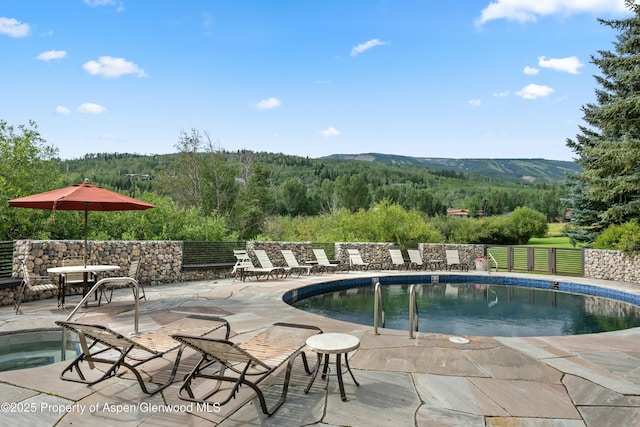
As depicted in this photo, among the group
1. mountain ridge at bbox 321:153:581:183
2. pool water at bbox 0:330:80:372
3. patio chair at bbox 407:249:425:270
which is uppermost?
mountain ridge at bbox 321:153:581:183

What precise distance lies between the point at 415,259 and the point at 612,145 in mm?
7458

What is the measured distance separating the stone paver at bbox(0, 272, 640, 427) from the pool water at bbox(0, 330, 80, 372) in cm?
17

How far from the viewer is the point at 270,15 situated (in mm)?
15547

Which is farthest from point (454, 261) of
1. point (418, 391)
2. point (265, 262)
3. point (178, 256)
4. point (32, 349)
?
point (32, 349)

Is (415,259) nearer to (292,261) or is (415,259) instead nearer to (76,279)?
(292,261)

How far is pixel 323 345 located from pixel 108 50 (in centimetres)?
1751

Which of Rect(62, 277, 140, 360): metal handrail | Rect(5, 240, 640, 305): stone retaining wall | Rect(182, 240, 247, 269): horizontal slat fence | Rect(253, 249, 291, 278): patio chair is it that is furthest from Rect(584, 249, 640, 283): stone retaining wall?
Rect(62, 277, 140, 360): metal handrail

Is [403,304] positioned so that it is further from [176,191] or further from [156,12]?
[176,191]

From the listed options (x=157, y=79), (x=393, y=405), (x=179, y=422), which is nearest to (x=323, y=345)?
(x=393, y=405)

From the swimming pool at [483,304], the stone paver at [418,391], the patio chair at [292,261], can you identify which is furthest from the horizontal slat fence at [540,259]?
the stone paver at [418,391]

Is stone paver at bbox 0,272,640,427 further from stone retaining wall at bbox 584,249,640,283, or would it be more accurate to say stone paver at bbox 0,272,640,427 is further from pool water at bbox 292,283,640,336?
stone retaining wall at bbox 584,249,640,283

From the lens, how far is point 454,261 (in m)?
15.7

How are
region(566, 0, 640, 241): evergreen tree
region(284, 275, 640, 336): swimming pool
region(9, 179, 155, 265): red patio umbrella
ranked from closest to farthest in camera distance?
region(9, 179, 155, 265): red patio umbrella → region(284, 275, 640, 336): swimming pool → region(566, 0, 640, 241): evergreen tree

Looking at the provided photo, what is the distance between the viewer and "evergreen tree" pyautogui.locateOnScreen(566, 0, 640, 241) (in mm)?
12172
